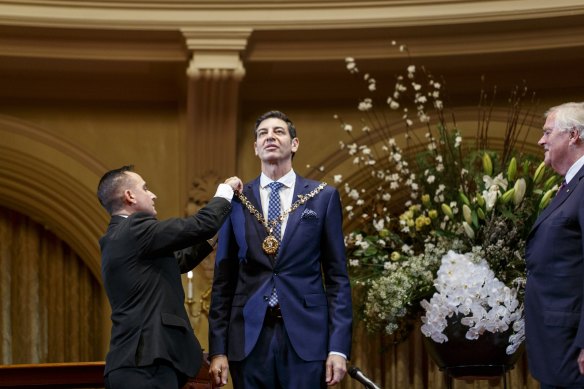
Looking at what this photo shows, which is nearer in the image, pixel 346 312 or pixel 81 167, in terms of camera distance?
pixel 346 312

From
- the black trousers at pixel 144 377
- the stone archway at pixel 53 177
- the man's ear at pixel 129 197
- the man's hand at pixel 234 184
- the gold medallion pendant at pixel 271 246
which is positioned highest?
the stone archway at pixel 53 177

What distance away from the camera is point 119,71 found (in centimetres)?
689

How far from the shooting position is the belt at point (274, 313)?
4109 mm

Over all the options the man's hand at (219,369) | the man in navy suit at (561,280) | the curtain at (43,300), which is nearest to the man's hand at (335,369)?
the man's hand at (219,369)

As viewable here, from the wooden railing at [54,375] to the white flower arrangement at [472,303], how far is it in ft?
3.44

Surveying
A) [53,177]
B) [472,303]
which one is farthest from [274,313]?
[53,177]

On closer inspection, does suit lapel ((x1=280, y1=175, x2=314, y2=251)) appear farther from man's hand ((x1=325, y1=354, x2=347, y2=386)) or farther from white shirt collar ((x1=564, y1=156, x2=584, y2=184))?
white shirt collar ((x1=564, y1=156, x2=584, y2=184))

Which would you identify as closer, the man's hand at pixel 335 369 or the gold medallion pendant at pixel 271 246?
the man's hand at pixel 335 369

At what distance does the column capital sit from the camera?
6.57 metres

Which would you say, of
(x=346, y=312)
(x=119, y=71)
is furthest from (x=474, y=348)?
(x=119, y=71)

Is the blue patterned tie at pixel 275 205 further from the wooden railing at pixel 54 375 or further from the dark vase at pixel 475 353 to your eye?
the dark vase at pixel 475 353

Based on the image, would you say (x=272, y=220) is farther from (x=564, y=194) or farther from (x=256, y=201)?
(x=564, y=194)

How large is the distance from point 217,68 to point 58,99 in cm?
120

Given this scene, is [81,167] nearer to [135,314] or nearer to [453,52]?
[453,52]
